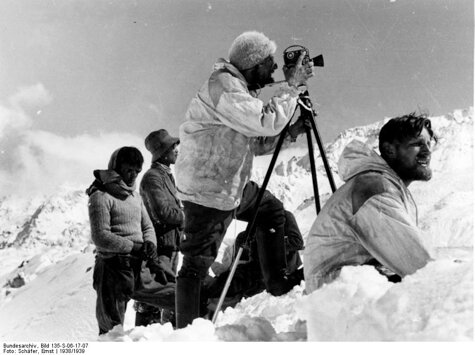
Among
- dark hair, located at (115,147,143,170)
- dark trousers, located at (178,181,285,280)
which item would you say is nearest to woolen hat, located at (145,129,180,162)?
dark hair, located at (115,147,143,170)

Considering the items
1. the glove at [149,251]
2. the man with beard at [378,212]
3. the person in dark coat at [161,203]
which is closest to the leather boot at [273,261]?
the man with beard at [378,212]

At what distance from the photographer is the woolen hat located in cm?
456

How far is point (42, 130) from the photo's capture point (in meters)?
5.89

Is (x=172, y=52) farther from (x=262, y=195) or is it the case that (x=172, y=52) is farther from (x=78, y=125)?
(x=262, y=195)

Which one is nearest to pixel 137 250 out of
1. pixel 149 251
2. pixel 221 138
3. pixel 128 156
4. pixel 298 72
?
pixel 149 251

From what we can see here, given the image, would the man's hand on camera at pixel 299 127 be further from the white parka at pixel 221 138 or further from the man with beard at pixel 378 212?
the man with beard at pixel 378 212

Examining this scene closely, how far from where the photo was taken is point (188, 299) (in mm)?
3059

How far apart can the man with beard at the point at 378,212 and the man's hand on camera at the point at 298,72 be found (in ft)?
2.69

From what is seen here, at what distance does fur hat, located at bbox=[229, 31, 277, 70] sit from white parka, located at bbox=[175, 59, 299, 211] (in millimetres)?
126

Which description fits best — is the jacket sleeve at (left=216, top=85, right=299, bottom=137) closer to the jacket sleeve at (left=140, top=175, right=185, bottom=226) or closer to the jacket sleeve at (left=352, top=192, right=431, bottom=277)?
the jacket sleeve at (left=352, top=192, right=431, bottom=277)

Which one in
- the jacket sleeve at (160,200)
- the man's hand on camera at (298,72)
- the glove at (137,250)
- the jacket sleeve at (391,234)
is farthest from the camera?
the jacket sleeve at (160,200)

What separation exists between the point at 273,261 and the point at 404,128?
1.15 m

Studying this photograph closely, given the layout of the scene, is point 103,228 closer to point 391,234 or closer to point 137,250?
point 137,250

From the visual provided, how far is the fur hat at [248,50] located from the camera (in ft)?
10.5
